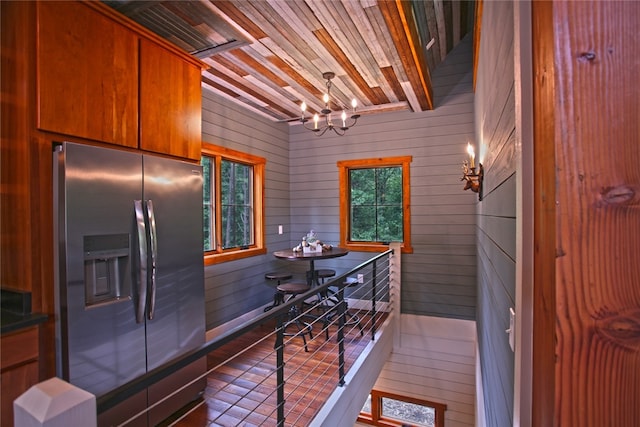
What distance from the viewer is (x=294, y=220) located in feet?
16.4

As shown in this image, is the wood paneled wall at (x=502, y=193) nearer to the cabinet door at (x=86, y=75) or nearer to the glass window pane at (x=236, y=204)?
the cabinet door at (x=86, y=75)

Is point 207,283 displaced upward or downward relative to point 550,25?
downward

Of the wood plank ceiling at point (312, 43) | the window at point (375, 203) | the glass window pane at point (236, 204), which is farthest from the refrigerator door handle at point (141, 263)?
the window at point (375, 203)

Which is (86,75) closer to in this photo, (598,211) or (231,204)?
(598,211)

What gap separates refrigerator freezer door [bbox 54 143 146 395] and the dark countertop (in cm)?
11

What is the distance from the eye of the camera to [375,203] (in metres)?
4.56

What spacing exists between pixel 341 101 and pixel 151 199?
2.75 metres

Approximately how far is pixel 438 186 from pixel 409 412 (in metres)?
3.25

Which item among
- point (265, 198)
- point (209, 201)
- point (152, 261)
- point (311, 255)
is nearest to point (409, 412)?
point (311, 255)

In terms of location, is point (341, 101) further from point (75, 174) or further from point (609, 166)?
point (609, 166)

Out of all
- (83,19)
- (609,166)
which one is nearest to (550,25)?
(609,166)

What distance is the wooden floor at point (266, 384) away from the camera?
222cm

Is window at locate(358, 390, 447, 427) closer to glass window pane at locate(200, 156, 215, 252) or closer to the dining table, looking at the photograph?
the dining table

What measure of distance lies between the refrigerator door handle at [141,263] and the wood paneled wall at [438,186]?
10.0ft
